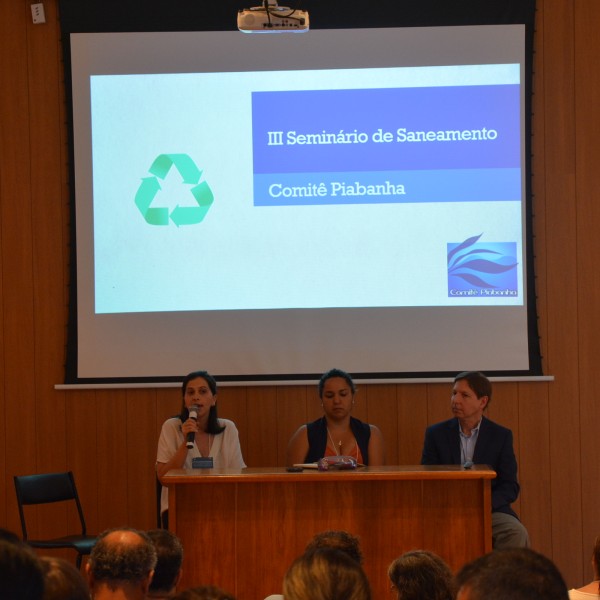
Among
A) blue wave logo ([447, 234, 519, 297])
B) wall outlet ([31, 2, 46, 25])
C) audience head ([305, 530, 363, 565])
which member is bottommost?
audience head ([305, 530, 363, 565])

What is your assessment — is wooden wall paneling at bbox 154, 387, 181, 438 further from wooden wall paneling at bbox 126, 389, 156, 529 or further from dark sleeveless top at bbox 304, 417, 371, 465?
dark sleeveless top at bbox 304, 417, 371, 465

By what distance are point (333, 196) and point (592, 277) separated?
159cm

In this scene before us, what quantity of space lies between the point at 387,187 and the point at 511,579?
4.17 meters

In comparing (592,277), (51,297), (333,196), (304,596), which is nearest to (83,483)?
(51,297)

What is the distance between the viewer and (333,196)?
520 centimetres

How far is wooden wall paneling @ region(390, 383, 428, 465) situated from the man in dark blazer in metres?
0.65

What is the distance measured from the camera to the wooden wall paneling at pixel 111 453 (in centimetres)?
528

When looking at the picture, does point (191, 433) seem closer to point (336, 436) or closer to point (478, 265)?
point (336, 436)

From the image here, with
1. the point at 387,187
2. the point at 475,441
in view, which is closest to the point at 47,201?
the point at 387,187

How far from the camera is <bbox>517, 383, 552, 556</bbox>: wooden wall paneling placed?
5.18 m

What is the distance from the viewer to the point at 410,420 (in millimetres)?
5219

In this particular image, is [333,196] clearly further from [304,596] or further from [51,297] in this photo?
[304,596]

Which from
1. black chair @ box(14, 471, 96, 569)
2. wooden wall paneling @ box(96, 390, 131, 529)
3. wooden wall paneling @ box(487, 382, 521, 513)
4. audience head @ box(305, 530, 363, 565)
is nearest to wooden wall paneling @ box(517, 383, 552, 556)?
wooden wall paneling @ box(487, 382, 521, 513)

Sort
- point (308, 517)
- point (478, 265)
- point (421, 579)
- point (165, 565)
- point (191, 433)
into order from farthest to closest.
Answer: point (478, 265) < point (191, 433) < point (308, 517) < point (165, 565) < point (421, 579)
